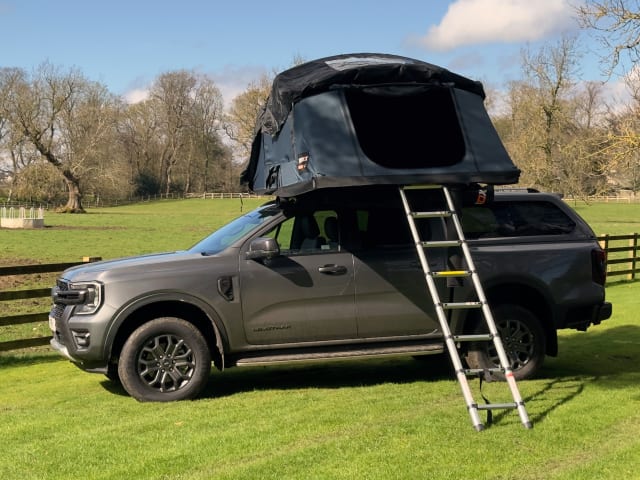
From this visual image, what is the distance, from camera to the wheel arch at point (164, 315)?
668 cm

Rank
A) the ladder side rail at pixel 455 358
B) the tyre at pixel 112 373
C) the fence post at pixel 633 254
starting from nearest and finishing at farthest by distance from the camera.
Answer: the ladder side rail at pixel 455 358, the tyre at pixel 112 373, the fence post at pixel 633 254

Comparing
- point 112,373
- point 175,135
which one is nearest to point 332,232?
point 112,373

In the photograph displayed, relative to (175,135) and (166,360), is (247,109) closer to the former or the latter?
(175,135)

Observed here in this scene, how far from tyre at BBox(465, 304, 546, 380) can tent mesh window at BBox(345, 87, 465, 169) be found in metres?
1.82

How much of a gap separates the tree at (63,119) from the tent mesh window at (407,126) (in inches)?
2350

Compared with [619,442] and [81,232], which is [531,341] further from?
[81,232]

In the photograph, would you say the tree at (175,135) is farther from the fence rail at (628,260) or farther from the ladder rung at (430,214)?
the ladder rung at (430,214)

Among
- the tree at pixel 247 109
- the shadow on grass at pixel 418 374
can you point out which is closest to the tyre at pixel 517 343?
the shadow on grass at pixel 418 374

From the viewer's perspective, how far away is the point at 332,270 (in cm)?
703

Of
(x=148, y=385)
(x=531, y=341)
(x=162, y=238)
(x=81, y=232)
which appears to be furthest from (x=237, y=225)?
(x=81, y=232)

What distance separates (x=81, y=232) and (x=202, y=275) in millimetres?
34986

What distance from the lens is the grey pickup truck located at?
6.70 m

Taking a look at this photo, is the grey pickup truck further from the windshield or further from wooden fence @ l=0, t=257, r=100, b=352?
wooden fence @ l=0, t=257, r=100, b=352

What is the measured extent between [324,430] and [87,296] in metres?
2.78
